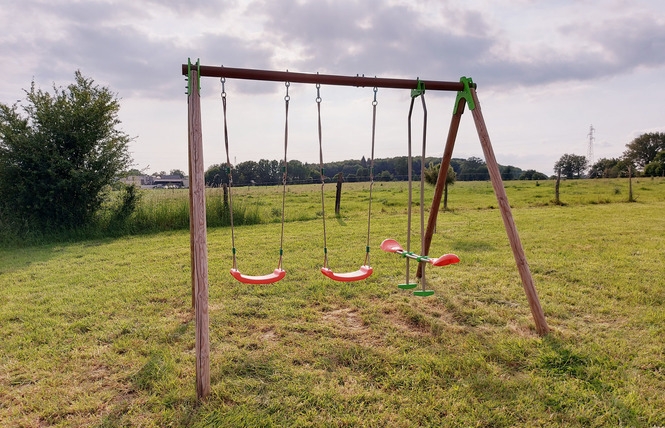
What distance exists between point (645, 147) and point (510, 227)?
273 feet

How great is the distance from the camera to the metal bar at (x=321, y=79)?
123 inches

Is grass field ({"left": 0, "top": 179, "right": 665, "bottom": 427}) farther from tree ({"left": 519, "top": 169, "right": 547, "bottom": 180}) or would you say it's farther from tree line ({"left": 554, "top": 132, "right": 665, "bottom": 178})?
tree line ({"left": 554, "top": 132, "right": 665, "bottom": 178})

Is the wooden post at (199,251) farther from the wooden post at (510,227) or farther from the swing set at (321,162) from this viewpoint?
the wooden post at (510,227)

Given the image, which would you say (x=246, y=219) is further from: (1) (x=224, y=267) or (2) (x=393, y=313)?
(2) (x=393, y=313)

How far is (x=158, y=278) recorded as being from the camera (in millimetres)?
5535

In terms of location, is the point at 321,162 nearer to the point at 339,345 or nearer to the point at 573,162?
the point at 339,345

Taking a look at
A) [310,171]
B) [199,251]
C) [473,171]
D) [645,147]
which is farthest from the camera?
[645,147]

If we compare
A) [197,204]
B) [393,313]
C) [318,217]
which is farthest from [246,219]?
[197,204]

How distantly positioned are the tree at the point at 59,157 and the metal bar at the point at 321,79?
26.8ft

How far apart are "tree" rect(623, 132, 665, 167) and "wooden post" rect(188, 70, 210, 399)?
82.5 m

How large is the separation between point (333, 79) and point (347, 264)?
134 inches

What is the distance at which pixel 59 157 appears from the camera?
913cm

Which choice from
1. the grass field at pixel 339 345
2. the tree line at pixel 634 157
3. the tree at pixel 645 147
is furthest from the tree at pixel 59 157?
the tree at pixel 645 147

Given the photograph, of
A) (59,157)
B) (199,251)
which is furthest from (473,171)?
(199,251)
